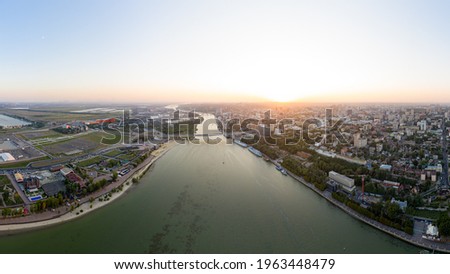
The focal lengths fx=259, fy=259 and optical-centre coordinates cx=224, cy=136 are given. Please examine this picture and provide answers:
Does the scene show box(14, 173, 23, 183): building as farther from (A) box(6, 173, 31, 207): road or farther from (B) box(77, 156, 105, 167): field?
(B) box(77, 156, 105, 167): field

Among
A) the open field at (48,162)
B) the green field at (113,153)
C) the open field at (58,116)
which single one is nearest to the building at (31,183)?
the open field at (48,162)

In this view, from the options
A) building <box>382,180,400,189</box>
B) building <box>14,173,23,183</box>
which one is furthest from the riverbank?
building <box>14,173,23,183</box>

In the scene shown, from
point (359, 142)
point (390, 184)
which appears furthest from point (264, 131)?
point (390, 184)

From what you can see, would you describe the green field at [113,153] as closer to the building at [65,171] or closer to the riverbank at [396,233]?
the building at [65,171]

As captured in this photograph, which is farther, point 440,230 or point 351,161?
point 351,161

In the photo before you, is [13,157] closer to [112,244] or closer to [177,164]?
[177,164]

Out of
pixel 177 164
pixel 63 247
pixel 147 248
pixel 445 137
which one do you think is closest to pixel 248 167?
pixel 177 164
